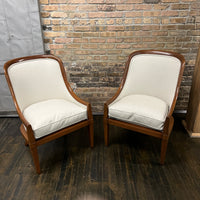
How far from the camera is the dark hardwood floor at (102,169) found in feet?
5.16

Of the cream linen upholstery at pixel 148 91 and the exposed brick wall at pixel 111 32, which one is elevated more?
the exposed brick wall at pixel 111 32

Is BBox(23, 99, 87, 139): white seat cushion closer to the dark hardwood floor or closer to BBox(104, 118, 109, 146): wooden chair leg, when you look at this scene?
BBox(104, 118, 109, 146): wooden chair leg

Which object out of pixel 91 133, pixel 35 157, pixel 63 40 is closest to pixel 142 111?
pixel 91 133

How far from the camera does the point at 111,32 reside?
2336 mm

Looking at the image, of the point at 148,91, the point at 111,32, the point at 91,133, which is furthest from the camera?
the point at 111,32

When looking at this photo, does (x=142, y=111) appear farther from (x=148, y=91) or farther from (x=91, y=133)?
(x=91, y=133)

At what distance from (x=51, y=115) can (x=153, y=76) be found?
112 centimetres

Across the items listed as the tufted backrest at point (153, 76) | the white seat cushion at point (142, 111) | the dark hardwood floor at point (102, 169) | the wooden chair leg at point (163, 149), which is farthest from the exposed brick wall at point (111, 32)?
the wooden chair leg at point (163, 149)

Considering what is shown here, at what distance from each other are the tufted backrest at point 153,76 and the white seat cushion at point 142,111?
0.43 feet

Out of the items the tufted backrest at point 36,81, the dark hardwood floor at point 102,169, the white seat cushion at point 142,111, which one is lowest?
the dark hardwood floor at point 102,169

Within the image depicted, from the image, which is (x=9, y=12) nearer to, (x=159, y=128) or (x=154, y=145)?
(x=159, y=128)

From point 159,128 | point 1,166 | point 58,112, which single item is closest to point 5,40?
point 58,112

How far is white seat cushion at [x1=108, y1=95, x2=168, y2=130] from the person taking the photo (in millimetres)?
1723

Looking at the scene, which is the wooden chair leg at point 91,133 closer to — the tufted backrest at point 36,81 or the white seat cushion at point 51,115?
the white seat cushion at point 51,115
